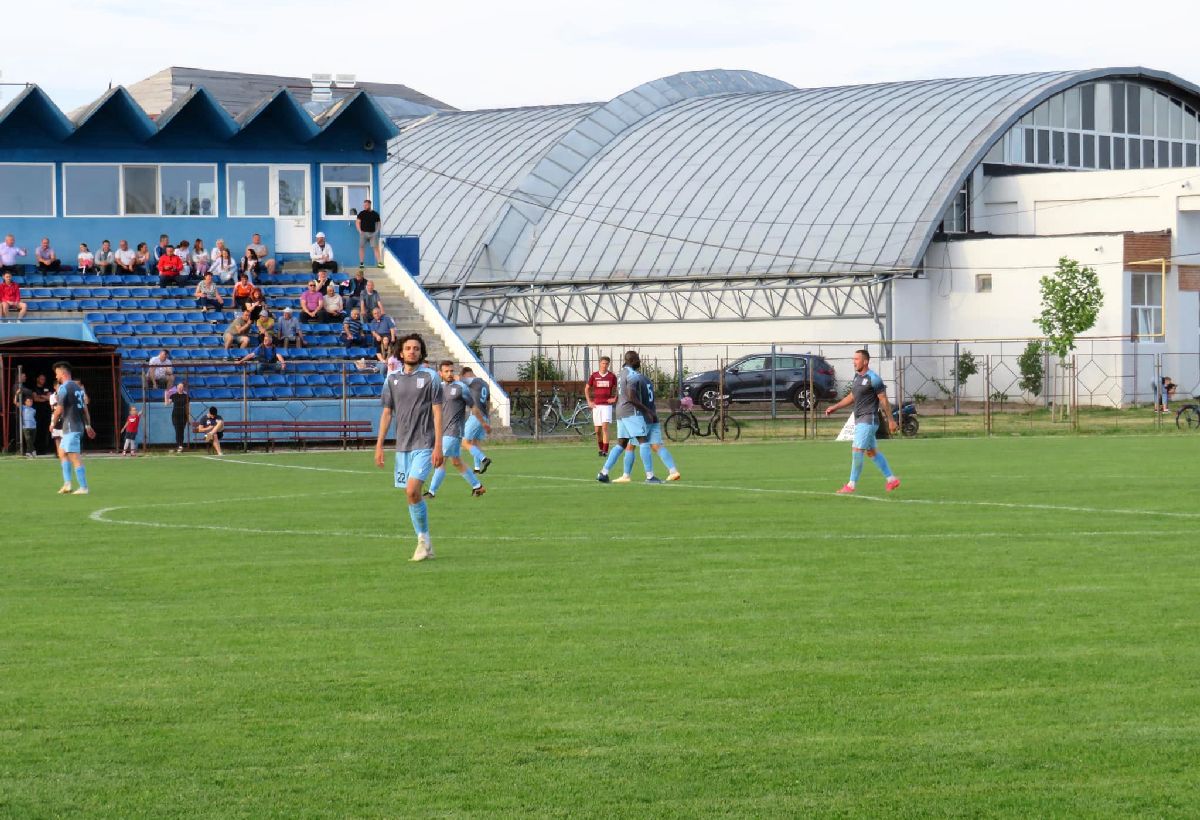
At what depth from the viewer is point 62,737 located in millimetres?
8953

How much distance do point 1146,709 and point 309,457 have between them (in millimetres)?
30210

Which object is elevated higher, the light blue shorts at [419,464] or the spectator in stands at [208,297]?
the spectator in stands at [208,297]

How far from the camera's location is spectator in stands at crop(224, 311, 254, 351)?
4365cm

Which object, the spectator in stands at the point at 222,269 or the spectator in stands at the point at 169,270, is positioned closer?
the spectator in stands at the point at 169,270

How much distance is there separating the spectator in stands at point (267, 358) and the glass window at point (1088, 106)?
3496 centimetres

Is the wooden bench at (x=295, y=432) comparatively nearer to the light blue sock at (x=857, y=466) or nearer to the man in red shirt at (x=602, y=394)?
the man in red shirt at (x=602, y=394)

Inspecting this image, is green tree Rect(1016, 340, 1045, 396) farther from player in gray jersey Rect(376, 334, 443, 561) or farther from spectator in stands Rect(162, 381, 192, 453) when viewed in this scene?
player in gray jersey Rect(376, 334, 443, 561)

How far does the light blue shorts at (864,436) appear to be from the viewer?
2389cm

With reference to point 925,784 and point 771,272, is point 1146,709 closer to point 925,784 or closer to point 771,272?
point 925,784

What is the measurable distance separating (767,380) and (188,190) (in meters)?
18.1

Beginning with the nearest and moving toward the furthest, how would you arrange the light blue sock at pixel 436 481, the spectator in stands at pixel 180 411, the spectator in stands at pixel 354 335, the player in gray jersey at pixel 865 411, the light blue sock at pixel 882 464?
the light blue sock at pixel 436 481, the player in gray jersey at pixel 865 411, the light blue sock at pixel 882 464, the spectator in stands at pixel 180 411, the spectator in stands at pixel 354 335

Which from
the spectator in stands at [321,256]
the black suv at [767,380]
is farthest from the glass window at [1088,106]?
the spectator in stands at [321,256]

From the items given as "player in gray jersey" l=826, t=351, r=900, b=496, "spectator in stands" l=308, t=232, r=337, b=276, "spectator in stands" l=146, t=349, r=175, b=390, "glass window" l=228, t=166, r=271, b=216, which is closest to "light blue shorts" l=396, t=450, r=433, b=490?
"player in gray jersey" l=826, t=351, r=900, b=496

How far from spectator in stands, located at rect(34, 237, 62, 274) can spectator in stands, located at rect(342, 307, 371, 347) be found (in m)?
8.07
